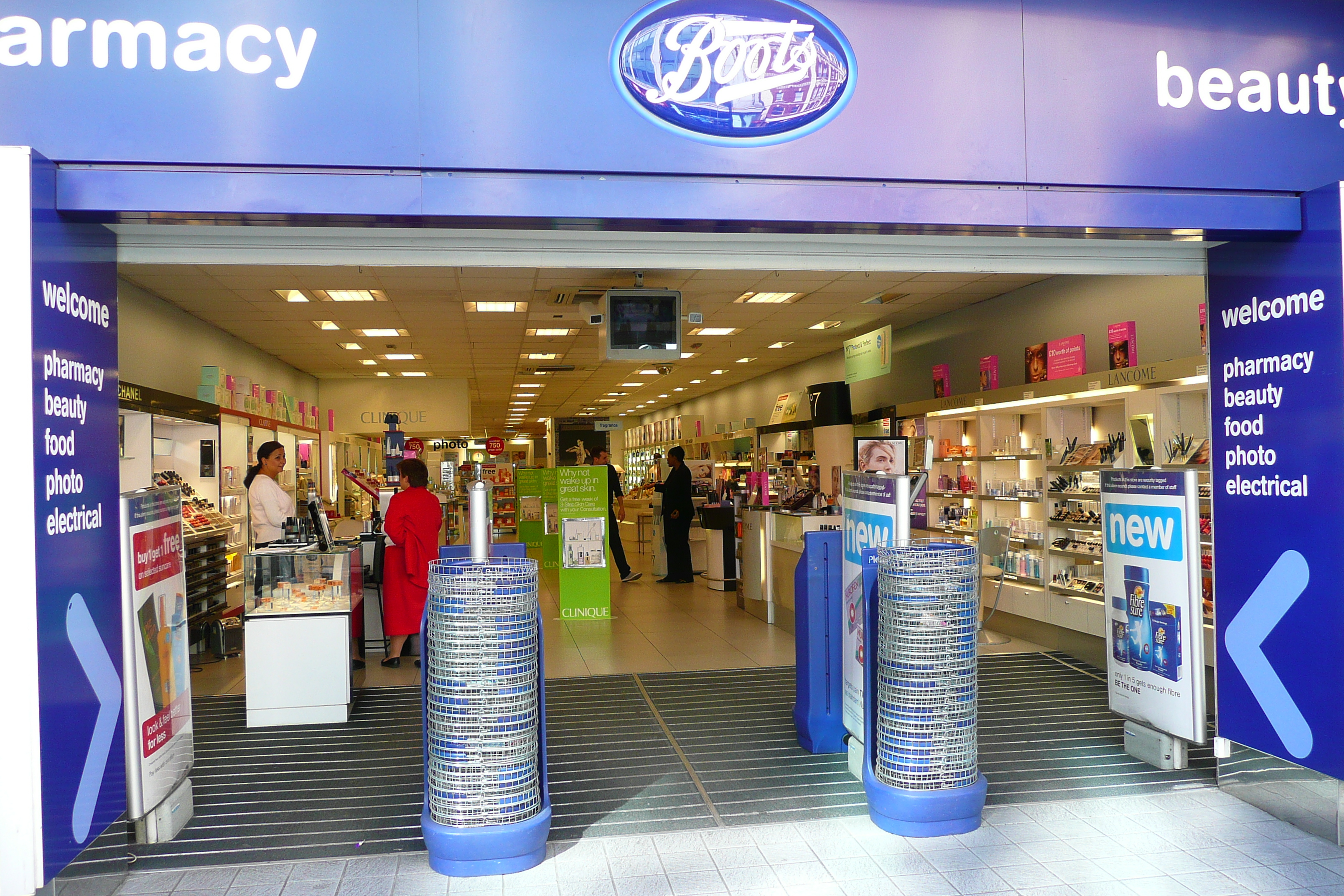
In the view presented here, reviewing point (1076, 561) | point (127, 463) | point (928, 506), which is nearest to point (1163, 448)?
point (1076, 561)

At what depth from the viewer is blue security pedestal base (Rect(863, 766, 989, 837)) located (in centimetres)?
347

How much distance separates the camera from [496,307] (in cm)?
922

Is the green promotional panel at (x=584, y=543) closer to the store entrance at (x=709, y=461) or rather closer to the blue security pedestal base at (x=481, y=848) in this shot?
the store entrance at (x=709, y=461)

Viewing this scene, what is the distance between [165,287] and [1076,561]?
7.80 m

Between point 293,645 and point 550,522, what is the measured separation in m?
5.87

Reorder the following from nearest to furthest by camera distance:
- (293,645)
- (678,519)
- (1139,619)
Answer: (1139,619), (293,645), (678,519)

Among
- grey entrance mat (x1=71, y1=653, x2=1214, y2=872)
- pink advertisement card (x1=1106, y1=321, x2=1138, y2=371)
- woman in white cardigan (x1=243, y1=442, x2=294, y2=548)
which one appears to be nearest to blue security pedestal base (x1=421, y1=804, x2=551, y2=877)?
grey entrance mat (x1=71, y1=653, x2=1214, y2=872)

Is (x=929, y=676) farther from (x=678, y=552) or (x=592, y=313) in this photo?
(x=678, y=552)

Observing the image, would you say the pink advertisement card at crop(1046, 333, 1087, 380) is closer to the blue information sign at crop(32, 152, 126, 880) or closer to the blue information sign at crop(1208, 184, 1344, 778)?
the blue information sign at crop(1208, 184, 1344, 778)

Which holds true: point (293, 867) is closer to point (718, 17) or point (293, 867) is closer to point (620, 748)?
point (620, 748)

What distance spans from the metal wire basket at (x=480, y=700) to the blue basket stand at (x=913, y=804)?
1.35m

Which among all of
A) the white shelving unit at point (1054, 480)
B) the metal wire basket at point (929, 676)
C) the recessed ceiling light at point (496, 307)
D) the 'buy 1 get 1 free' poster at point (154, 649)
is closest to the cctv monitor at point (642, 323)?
the recessed ceiling light at point (496, 307)

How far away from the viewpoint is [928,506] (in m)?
9.17

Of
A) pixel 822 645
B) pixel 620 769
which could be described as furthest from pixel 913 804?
pixel 620 769
